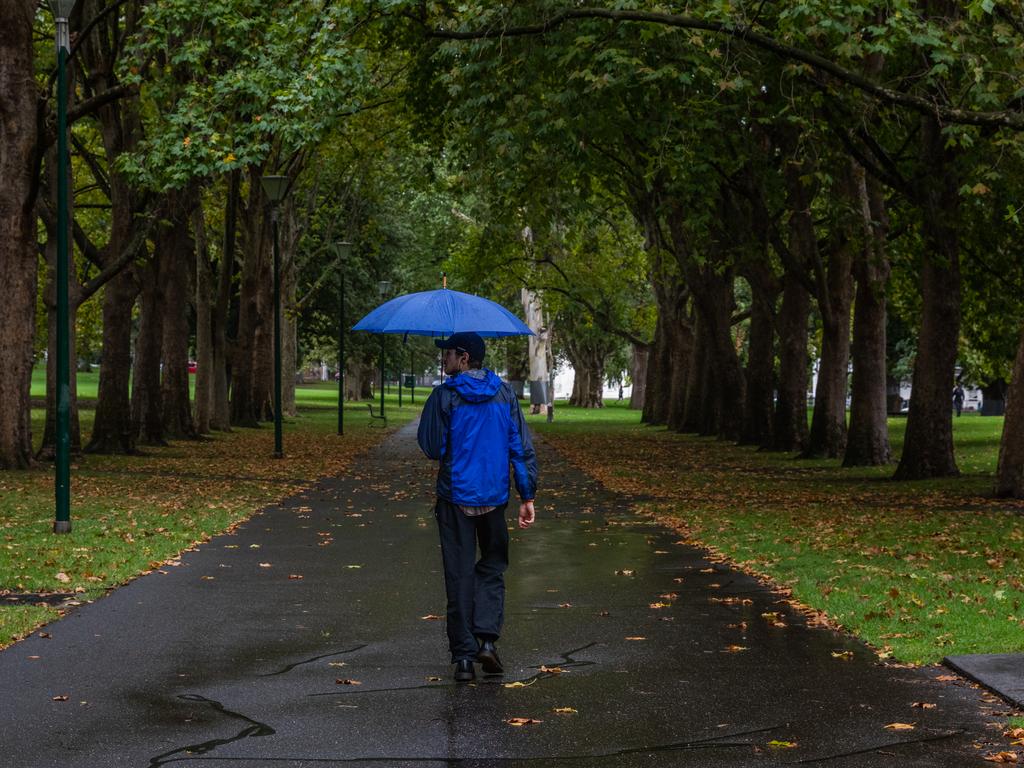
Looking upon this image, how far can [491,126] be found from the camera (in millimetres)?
21453

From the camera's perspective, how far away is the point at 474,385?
801 cm

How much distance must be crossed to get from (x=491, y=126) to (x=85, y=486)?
7.50 meters

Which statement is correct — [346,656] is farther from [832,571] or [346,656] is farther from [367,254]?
[367,254]

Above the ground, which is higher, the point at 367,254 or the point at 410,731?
the point at 367,254

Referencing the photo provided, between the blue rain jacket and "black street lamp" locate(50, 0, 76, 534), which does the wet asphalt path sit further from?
"black street lamp" locate(50, 0, 76, 534)

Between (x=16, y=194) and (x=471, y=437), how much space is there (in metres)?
15.0

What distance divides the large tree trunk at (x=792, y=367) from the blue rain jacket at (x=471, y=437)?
22116 millimetres

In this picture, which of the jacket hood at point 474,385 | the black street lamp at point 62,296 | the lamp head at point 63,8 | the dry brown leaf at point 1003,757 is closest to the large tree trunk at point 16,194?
the black street lamp at point 62,296

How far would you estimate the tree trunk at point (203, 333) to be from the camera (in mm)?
35969

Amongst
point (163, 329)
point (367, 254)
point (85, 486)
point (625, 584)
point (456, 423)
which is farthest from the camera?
point (367, 254)

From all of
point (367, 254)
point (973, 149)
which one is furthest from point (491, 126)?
point (367, 254)

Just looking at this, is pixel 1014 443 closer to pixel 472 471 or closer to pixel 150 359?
pixel 472 471

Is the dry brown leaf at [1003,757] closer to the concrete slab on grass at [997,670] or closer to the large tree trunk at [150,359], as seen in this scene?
the concrete slab on grass at [997,670]

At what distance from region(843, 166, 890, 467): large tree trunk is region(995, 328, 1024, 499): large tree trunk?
5.45 meters
